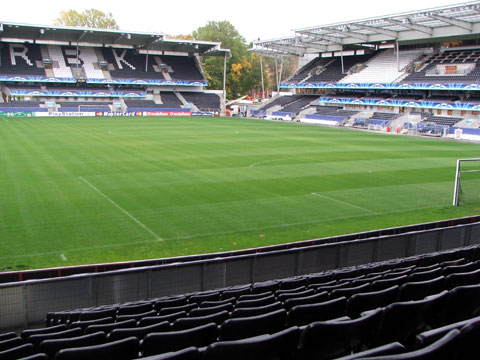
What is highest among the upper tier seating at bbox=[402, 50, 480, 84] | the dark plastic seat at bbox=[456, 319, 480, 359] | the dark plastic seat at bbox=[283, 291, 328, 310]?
the upper tier seating at bbox=[402, 50, 480, 84]

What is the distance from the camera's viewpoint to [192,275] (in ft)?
32.2

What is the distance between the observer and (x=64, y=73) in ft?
253

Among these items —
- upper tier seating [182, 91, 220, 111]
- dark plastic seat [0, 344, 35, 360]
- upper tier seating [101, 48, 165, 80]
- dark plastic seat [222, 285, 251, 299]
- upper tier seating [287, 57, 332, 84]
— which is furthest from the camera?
upper tier seating [182, 91, 220, 111]

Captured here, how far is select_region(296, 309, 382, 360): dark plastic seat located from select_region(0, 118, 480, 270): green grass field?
9.83 m

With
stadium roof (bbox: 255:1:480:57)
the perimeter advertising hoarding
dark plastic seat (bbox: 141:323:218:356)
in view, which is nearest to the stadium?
dark plastic seat (bbox: 141:323:218:356)

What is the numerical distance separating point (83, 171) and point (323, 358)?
76.4ft

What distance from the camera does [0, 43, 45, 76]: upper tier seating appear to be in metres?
73.6

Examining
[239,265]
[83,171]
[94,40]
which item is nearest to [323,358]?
[239,265]

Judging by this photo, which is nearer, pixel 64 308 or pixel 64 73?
pixel 64 308

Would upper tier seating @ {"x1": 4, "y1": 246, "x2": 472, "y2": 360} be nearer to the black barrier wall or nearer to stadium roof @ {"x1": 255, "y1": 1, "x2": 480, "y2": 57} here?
the black barrier wall

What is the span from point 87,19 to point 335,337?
12251 centimetres

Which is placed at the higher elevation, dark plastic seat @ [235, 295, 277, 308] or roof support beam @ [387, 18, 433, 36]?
roof support beam @ [387, 18, 433, 36]

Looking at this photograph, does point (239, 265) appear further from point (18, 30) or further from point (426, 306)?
point (18, 30)

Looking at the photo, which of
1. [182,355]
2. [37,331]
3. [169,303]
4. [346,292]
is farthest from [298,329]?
[169,303]
